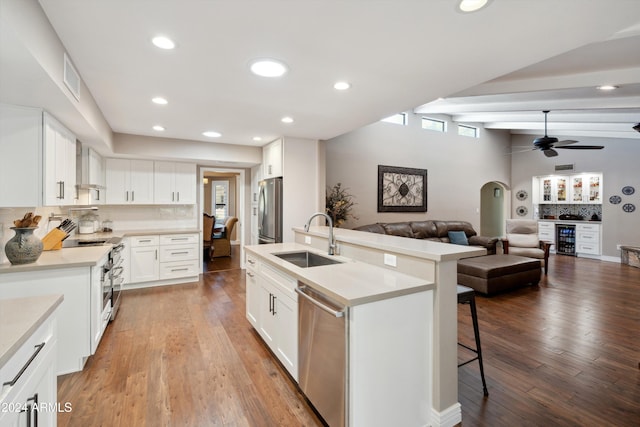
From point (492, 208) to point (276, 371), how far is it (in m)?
9.55

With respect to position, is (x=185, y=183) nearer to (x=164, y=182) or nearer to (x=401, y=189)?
(x=164, y=182)

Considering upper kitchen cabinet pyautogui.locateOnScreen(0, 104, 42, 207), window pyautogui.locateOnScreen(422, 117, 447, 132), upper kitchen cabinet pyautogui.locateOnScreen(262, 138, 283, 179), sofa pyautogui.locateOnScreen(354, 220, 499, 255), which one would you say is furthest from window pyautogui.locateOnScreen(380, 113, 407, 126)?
upper kitchen cabinet pyautogui.locateOnScreen(0, 104, 42, 207)

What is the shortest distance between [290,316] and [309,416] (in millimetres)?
626

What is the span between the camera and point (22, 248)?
2.28m

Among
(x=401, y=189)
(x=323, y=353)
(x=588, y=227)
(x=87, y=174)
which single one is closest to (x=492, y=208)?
(x=588, y=227)

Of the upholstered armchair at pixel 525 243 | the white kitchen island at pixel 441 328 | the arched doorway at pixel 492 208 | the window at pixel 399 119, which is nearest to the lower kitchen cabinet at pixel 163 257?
the white kitchen island at pixel 441 328

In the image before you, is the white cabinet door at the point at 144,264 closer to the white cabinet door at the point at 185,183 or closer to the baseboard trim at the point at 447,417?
the white cabinet door at the point at 185,183

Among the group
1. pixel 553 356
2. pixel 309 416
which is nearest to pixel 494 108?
pixel 553 356

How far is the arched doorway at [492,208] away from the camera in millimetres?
9391

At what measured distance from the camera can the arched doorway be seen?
9391mm

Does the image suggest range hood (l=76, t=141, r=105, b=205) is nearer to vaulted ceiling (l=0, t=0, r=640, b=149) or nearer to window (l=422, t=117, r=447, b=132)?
vaulted ceiling (l=0, t=0, r=640, b=149)

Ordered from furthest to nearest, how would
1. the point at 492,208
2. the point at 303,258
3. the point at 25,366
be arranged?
the point at 492,208
the point at 303,258
the point at 25,366

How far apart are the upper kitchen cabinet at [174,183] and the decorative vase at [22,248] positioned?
2784mm

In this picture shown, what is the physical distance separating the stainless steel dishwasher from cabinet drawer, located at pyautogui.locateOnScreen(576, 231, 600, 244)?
8985mm
